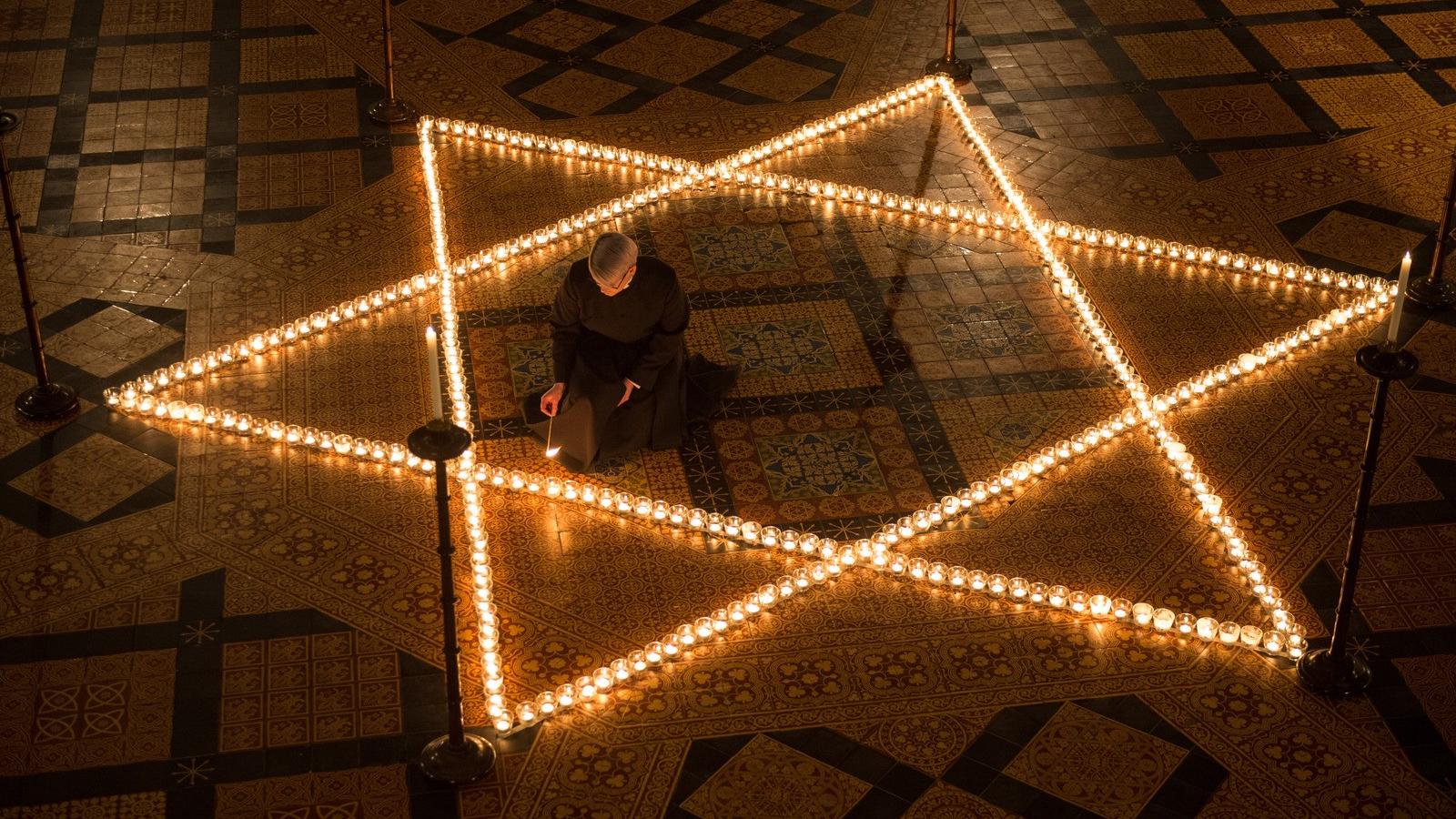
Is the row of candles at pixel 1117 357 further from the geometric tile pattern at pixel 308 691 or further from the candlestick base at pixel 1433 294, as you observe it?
the geometric tile pattern at pixel 308 691

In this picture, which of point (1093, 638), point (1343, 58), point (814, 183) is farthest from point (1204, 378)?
point (1343, 58)

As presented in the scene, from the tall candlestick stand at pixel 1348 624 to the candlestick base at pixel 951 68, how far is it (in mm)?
3270

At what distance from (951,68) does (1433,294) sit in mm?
2333

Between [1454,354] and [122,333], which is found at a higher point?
[1454,354]

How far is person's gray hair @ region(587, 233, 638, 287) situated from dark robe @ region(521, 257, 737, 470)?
16cm

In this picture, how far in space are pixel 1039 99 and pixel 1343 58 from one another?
1.49 meters

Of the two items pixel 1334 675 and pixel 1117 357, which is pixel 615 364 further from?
pixel 1334 675

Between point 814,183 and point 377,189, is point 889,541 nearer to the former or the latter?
point 814,183

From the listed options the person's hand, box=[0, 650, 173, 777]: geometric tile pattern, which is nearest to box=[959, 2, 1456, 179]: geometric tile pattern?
the person's hand

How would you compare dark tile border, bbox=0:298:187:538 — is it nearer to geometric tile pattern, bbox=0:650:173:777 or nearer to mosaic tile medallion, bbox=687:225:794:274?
geometric tile pattern, bbox=0:650:173:777

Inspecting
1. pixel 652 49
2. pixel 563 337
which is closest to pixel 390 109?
pixel 652 49

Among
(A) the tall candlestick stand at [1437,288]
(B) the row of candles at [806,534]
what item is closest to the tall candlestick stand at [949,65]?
(B) the row of candles at [806,534]

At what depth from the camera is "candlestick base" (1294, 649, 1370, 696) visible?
13.6 ft

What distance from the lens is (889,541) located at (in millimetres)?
4645
